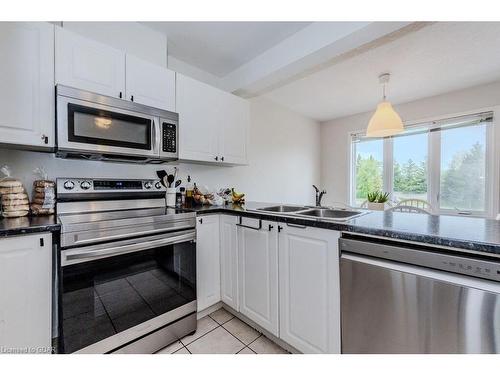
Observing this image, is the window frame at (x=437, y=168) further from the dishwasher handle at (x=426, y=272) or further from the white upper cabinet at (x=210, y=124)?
the dishwasher handle at (x=426, y=272)

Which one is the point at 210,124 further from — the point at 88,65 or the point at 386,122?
the point at 386,122

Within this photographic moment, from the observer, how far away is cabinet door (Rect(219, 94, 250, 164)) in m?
2.26

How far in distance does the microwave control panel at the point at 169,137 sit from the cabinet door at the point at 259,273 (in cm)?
84

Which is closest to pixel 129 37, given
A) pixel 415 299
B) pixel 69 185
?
pixel 69 185

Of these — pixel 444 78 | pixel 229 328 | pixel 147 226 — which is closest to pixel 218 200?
pixel 147 226

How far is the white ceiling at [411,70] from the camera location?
1933mm

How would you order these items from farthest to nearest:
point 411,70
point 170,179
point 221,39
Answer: point 411,70 < point 170,179 < point 221,39

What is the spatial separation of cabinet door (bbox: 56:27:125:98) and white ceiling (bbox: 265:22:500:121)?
6.50ft

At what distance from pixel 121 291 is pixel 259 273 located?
0.86m

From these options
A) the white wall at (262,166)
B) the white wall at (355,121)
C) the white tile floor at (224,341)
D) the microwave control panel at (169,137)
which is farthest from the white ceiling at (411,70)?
the white tile floor at (224,341)

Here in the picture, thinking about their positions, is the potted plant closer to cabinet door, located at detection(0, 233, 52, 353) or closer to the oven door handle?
the oven door handle

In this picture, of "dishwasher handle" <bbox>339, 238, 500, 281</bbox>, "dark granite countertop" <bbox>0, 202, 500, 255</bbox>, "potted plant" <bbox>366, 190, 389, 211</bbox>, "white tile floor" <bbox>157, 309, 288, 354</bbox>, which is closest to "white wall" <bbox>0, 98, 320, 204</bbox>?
"dark granite countertop" <bbox>0, 202, 500, 255</bbox>

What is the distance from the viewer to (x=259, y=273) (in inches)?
61.7
